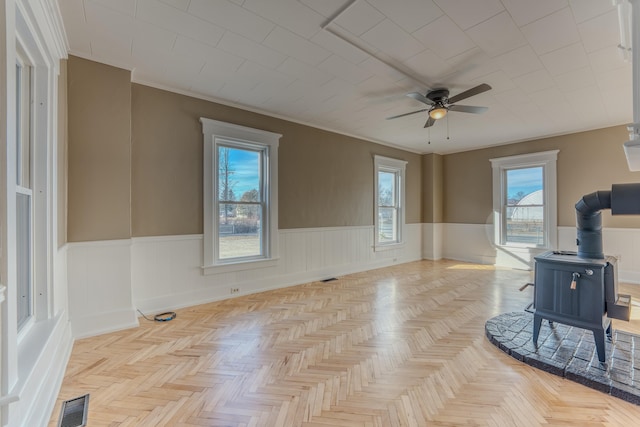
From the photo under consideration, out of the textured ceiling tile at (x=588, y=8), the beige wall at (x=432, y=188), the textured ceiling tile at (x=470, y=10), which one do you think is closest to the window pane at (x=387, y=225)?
the beige wall at (x=432, y=188)

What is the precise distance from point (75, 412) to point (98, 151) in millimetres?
2145

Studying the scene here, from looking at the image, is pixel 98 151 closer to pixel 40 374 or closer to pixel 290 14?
pixel 40 374

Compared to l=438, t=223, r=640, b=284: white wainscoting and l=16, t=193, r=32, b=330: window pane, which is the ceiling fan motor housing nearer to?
l=438, t=223, r=640, b=284: white wainscoting

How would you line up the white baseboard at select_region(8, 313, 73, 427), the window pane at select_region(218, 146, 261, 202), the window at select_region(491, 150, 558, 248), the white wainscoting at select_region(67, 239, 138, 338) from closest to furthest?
the white baseboard at select_region(8, 313, 73, 427)
the white wainscoting at select_region(67, 239, 138, 338)
the window pane at select_region(218, 146, 261, 202)
the window at select_region(491, 150, 558, 248)

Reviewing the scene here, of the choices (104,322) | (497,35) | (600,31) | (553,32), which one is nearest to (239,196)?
(104,322)

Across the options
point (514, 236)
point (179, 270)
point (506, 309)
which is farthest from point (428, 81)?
point (514, 236)

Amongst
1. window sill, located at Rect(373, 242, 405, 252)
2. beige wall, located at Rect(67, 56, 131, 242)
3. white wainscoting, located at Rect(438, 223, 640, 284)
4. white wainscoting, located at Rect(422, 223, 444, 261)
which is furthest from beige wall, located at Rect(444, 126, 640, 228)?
beige wall, located at Rect(67, 56, 131, 242)

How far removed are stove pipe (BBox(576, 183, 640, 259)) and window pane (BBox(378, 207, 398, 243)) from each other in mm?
3867

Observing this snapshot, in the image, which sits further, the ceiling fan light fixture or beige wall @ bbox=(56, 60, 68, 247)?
the ceiling fan light fixture

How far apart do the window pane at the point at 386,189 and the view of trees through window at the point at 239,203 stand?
285cm

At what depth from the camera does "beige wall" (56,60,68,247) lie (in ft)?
7.81

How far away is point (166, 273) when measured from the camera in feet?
11.3

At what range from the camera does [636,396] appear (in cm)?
175

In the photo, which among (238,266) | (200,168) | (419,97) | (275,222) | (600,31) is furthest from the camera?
(275,222)
